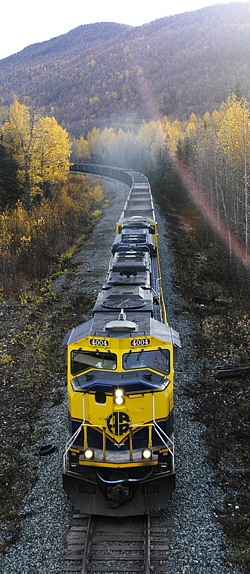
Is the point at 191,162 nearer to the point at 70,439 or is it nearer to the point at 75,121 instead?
the point at 70,439

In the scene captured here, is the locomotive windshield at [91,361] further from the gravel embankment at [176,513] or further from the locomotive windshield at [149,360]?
the gravel embankment at [176,513]

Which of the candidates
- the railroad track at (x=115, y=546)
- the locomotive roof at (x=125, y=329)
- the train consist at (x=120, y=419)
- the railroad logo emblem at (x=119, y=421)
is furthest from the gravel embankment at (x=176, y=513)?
the locomotive roof at (x=125, y=329)

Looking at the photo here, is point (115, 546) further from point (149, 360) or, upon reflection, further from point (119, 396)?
point (149, 360)

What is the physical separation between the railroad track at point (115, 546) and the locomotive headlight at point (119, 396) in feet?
7.89

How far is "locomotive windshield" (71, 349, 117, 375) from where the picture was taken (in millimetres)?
8453

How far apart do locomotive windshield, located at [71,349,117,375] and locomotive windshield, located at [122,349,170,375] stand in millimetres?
→ 256

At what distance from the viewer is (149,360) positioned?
8508mm

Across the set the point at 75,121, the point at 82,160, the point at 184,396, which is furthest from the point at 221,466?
the point at 75,121

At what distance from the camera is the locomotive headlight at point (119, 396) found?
815 centimetres

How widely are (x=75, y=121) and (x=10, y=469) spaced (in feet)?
651

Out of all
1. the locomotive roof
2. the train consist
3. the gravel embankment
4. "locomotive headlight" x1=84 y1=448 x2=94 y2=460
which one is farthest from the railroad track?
the locomotive roof

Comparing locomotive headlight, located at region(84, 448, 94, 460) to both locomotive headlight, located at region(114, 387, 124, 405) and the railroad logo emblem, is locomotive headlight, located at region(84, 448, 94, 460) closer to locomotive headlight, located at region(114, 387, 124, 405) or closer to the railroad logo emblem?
the railroad logo emblem

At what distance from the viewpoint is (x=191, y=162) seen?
4916 centimetres

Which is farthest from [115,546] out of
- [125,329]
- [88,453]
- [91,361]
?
[125,329]
